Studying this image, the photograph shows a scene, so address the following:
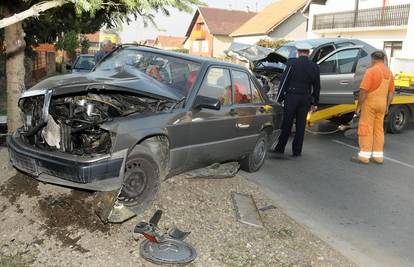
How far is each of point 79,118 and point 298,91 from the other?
4.65m

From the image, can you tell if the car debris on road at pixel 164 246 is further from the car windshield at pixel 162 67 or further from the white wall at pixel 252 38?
the white wall at pixel 252 38

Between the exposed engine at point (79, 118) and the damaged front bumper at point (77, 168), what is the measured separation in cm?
13

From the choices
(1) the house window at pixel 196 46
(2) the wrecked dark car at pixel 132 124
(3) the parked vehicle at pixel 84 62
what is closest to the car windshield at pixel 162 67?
(2) the wrecked dark car at pixel 132 124

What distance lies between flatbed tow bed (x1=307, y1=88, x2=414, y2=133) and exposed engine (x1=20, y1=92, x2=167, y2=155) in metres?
6.30

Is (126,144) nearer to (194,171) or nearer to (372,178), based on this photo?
(194,171)

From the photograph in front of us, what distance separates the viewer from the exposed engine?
4699 mm

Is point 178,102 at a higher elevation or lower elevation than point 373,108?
higher

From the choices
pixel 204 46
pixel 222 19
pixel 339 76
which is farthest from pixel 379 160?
pixel 222 19

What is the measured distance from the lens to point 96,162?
4465 millimetres

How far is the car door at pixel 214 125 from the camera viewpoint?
5.71 metres

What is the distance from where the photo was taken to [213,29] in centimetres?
5944

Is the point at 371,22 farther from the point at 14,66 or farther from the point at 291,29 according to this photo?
the point at 14,66

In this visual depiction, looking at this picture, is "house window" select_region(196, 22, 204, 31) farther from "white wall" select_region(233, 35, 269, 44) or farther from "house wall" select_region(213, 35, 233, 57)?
"white wall" select_region(233, 35, 269, 44)

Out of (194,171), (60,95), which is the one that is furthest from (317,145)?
(60,95)
